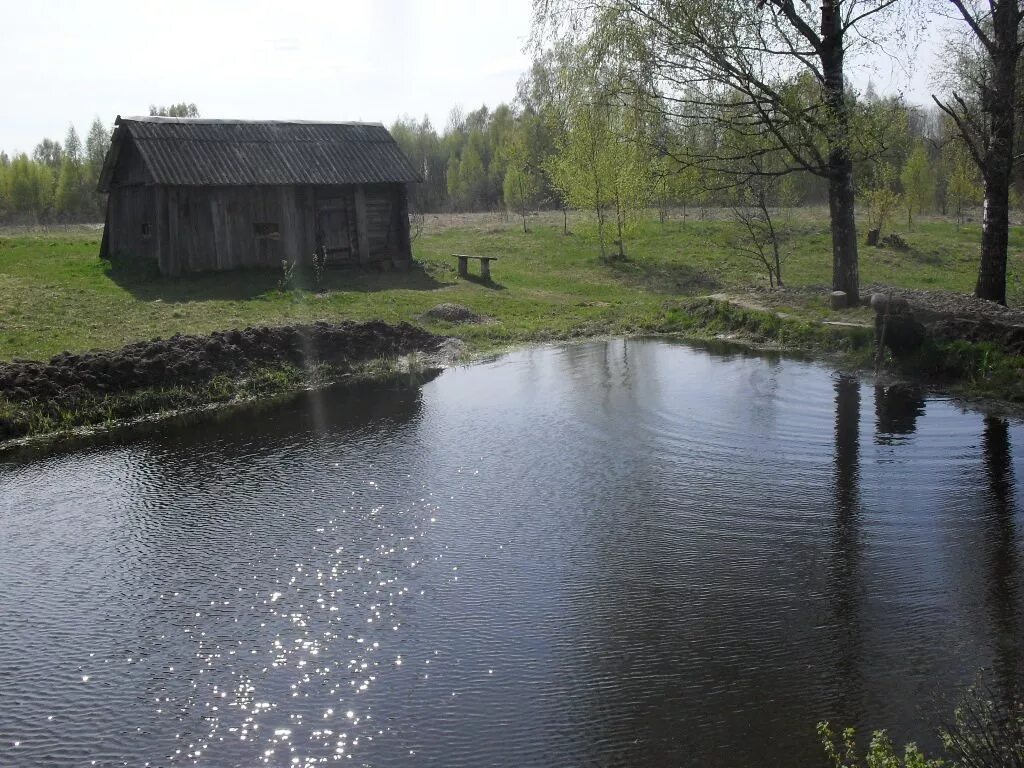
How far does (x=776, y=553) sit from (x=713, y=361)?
8810 mm

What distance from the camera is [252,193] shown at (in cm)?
2672

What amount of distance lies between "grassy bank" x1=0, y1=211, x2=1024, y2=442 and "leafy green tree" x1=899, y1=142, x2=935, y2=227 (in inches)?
213

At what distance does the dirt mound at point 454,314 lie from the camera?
69.2ft

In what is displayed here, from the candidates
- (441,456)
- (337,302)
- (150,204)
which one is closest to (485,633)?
(441,456)

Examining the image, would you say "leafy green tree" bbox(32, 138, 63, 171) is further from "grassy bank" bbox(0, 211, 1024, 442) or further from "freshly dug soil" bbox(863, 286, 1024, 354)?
"freshly dug soil" bbox(863, 286, 1024, 354)

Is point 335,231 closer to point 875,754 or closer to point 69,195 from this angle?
point 875,754

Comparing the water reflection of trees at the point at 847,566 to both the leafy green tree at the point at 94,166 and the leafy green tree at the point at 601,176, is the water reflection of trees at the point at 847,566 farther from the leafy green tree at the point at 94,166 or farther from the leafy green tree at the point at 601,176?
the leafy green tree at the point at 94,166

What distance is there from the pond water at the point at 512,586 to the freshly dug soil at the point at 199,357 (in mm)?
1669

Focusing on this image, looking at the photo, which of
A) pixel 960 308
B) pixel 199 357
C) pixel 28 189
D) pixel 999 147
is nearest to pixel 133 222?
pixel 199 357

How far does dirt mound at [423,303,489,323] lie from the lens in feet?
69.2

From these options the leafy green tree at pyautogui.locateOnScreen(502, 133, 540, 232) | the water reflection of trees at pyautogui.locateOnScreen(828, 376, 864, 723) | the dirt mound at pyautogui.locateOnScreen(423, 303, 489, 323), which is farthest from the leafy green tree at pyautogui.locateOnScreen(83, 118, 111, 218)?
the water reflection of trees at pyautogui.locateOnScreen(828, 376, 864, 723)

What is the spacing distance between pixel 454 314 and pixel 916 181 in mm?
31728

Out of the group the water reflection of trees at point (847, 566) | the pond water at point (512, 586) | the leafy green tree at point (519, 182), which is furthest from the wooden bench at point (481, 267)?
the leafy green tree at point (519, 182)

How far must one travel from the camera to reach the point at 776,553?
823 centimetres
